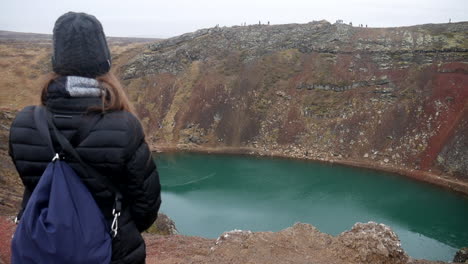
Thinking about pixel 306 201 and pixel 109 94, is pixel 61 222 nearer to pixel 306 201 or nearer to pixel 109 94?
pixel 109 94

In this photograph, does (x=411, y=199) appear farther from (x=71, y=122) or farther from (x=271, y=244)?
(x=71, y=122)

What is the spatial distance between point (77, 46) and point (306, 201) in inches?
1015

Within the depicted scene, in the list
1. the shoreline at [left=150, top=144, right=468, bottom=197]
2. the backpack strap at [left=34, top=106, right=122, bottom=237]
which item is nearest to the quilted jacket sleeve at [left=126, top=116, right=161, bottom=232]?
Result: the backpack strap at [left=34, top=106, right=122, bottom=237]

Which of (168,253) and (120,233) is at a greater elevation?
(120,233)

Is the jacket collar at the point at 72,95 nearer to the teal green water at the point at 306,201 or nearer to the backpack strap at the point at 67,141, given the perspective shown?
the backpack strap at the point at 67,141

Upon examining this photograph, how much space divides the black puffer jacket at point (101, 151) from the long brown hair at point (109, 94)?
1.9 inches

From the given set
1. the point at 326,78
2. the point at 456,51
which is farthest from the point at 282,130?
the point at 456,51

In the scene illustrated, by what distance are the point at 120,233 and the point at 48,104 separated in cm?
103

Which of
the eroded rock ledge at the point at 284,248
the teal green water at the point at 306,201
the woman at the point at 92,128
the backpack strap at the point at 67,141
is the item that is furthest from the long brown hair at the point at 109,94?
the teal green water at the point at 306,201

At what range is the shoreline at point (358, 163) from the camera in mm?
29938

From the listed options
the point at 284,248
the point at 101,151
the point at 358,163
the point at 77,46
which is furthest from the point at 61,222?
the point at 358,163

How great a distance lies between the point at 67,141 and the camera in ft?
7.80

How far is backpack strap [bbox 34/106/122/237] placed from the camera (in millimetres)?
2369

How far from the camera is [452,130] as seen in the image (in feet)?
111
